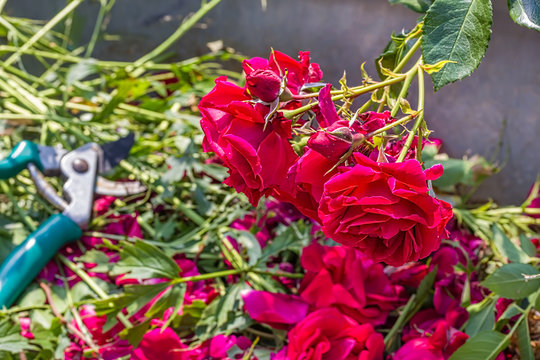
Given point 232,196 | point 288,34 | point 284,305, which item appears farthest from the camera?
point 288,34

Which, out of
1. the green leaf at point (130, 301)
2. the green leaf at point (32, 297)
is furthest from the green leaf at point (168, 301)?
the green leaf at point (32, 297)

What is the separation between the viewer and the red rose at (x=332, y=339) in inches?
15.3

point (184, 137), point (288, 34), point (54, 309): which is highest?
point (288, 34)

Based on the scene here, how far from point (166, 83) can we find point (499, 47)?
0.42 metres

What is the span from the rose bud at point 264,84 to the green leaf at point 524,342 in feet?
0.84

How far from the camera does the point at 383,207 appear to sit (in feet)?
0.68

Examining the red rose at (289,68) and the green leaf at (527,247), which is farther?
the green leaf at (527,247)

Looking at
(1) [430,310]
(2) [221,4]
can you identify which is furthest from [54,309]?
(2) [221,4]

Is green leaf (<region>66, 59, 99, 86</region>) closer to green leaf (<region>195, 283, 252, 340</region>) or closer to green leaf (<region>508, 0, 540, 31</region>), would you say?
green leaf (<region>195, 283, 252, 340</region>)

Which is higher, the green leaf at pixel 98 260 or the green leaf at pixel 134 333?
the green leaf at pixel 98 260

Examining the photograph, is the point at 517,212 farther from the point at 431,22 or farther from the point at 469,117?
the point at 431,22

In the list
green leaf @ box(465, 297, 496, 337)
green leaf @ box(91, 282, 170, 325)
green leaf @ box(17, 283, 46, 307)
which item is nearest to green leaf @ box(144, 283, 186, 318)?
green leaf @ box(91, 282, 170, 325)

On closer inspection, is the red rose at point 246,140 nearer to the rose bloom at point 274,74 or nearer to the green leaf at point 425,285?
the rose bloom at point 274,74

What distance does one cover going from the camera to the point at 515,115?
58 centimetres
